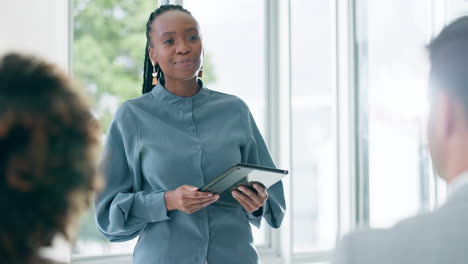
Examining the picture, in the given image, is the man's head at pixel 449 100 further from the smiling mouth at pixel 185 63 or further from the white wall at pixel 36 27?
the white wall at pixel 36 27

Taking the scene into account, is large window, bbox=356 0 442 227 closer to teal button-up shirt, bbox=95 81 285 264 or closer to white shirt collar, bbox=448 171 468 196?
teal button-up shirt, bbox=95 81 285 264

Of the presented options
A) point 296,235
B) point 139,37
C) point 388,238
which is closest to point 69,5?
point 139,37

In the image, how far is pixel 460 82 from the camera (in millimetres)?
857

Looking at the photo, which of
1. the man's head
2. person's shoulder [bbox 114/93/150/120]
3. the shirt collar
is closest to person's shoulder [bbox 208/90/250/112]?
the shirt collar

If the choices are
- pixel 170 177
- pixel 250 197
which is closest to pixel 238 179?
pixel 250 197

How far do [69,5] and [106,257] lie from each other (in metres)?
1.37

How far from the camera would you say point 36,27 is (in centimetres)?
276

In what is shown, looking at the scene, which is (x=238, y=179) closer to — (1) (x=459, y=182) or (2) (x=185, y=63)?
(2) (x=185, y=63)

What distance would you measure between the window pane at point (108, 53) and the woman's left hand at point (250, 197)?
163 centimetres

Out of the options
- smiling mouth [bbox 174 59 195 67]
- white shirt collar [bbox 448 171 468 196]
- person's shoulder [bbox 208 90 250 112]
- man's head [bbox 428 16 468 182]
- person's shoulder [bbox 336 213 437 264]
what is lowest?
person's shoulder [bbox 336 213 437 264]

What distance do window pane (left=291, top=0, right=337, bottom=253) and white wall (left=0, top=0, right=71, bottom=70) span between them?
5.28ft

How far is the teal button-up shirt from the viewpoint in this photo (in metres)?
1.86

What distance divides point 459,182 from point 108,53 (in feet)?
9.94

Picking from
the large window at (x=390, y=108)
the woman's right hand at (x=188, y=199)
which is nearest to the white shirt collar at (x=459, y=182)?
the woman's right hand at (x=188, y=199)
